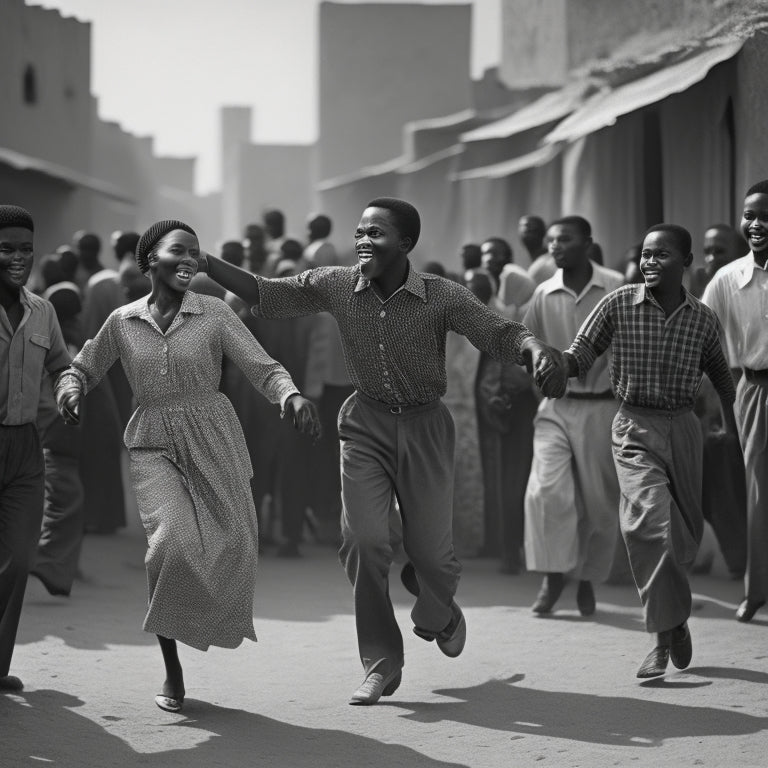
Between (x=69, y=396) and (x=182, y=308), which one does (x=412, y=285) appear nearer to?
(x=182, y=308)

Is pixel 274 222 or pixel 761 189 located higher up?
pixel 274 222

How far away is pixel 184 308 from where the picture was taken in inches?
253

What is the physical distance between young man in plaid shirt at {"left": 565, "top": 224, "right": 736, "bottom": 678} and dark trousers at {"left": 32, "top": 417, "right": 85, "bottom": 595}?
11.5 feet

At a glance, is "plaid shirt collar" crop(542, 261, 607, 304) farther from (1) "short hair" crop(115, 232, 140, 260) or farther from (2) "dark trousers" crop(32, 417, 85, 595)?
(1) "short hair" crop(115, 232, 140, 260)

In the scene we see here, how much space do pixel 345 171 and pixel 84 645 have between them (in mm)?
25244

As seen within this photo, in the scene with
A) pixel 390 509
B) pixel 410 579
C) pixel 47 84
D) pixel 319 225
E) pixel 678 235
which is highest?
pixel 47 84

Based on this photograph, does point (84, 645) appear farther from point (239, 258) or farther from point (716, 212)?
point (716, 212)

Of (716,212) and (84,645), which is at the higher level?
(716,212)

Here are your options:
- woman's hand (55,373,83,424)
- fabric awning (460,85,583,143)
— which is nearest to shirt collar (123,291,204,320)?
A: woman's hand (55,373,83,424)

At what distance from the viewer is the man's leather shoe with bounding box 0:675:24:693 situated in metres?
6.69

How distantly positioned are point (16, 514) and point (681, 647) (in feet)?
9.46

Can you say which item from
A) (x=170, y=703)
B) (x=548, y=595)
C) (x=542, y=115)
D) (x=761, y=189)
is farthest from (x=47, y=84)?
(x=170, y=703)

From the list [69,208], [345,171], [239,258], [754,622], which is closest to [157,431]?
[754,622]

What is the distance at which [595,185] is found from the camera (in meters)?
14.2
